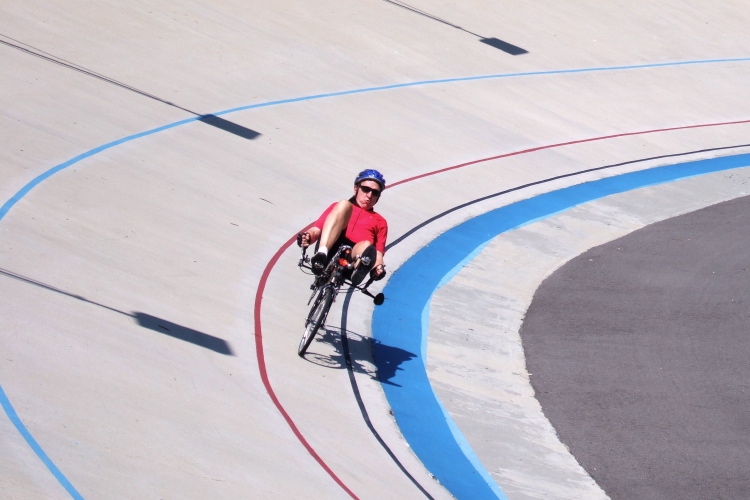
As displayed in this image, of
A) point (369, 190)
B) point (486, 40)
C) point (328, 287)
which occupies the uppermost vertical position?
point (486, 40)

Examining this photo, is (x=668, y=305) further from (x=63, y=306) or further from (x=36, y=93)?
(x=36, y=93)

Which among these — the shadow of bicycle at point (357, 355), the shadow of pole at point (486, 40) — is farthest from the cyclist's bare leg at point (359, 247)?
the shadow of pole at point (486, 40)

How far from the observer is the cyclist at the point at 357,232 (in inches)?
285

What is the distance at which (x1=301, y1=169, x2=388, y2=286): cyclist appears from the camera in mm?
7234

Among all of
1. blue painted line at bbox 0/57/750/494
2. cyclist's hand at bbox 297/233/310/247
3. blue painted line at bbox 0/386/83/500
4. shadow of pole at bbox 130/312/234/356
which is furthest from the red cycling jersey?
blue painted line at bbox 0/57/750/494

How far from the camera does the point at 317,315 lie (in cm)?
744

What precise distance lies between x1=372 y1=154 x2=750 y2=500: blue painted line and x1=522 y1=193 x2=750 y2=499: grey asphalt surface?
90 centimetres

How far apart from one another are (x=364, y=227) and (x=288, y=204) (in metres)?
2.53

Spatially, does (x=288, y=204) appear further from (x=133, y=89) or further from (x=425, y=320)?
(x=133, y=89)

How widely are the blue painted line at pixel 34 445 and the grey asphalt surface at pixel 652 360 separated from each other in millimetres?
3649

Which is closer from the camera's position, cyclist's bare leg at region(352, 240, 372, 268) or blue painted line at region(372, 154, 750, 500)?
blue painted line at region(372, 154, 750, 500)

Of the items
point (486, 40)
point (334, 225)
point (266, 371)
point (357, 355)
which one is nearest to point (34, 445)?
point (266, 371)

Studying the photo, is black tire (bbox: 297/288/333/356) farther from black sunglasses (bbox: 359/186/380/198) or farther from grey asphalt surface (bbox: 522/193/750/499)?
grey asphalt surface (bbox: 522/193/750/499)

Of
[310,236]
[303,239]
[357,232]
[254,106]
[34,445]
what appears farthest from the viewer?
[254,106]
